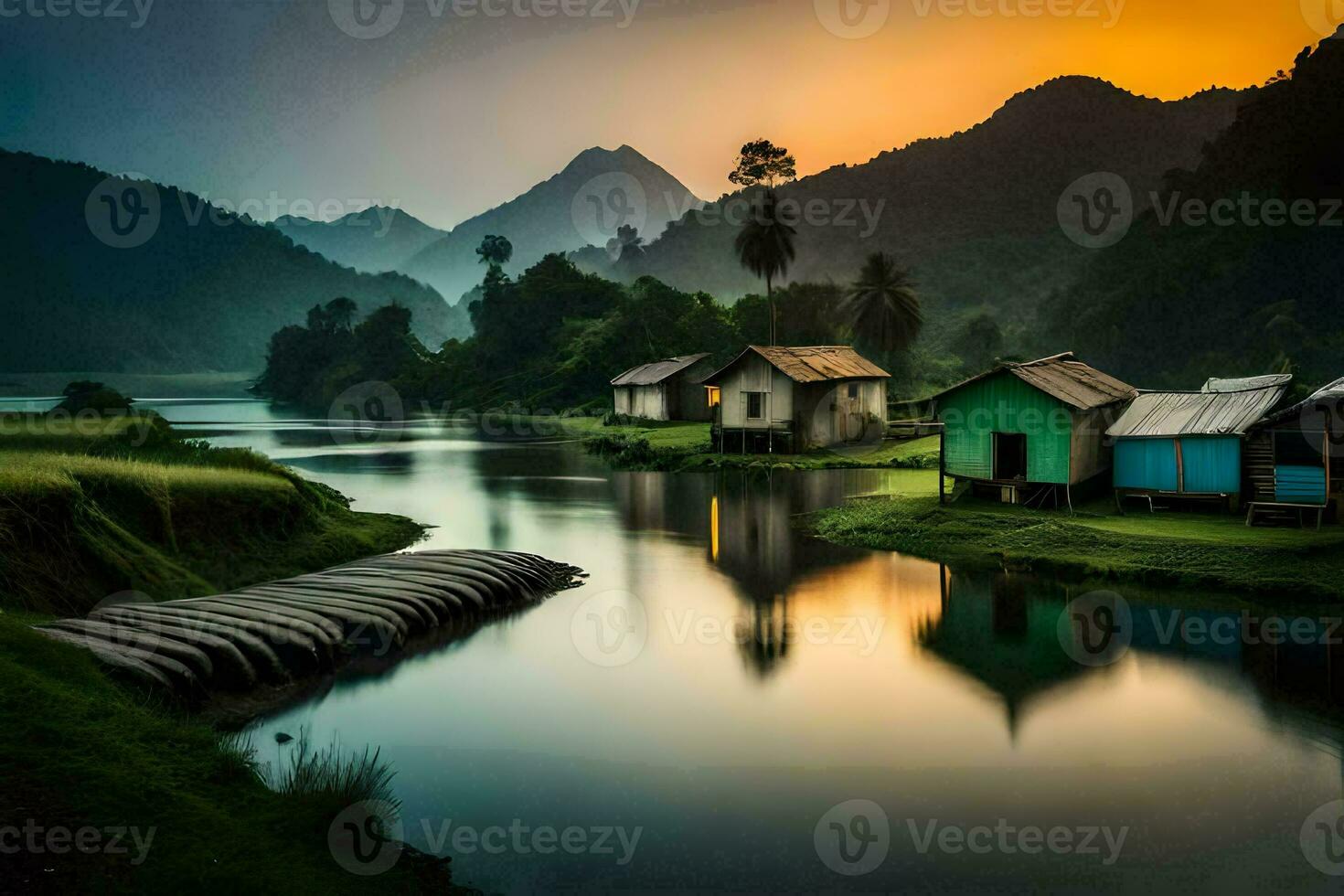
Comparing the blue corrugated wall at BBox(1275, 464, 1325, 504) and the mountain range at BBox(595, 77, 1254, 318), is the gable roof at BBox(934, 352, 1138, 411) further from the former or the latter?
the mountain range at BBox(595, 77, 1254, 318)

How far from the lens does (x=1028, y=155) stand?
149 m

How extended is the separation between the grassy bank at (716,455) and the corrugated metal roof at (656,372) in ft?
24.2

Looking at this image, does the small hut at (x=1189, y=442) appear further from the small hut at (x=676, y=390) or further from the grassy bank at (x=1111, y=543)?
the small hut at (x=676, y=390)

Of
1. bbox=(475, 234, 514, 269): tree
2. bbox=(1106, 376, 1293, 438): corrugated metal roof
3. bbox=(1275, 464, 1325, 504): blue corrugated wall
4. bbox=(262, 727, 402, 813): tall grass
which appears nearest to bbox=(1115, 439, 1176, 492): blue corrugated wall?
bbox=(1106, 376, 1293, 438): corrugated metal roof

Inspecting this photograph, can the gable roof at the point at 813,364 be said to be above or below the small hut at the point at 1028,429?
above

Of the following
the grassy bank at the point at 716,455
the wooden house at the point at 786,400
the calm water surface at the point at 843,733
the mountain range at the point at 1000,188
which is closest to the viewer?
the calm water surface at the point at 843,733

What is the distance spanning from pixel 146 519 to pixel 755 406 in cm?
3165

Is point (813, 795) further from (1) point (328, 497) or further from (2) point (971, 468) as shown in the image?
(1) point (328, 497)

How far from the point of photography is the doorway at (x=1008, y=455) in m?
26.9

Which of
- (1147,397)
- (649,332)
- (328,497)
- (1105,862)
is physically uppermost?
(649,332)

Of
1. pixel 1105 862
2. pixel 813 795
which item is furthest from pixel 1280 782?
pixel 813 795

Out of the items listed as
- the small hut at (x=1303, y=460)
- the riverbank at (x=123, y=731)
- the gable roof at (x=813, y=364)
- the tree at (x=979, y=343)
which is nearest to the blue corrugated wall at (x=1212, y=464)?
the small hut at (x=1303, y=460)

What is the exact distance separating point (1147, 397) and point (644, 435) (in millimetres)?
32787

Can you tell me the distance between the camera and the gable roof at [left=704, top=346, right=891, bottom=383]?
147 feet
